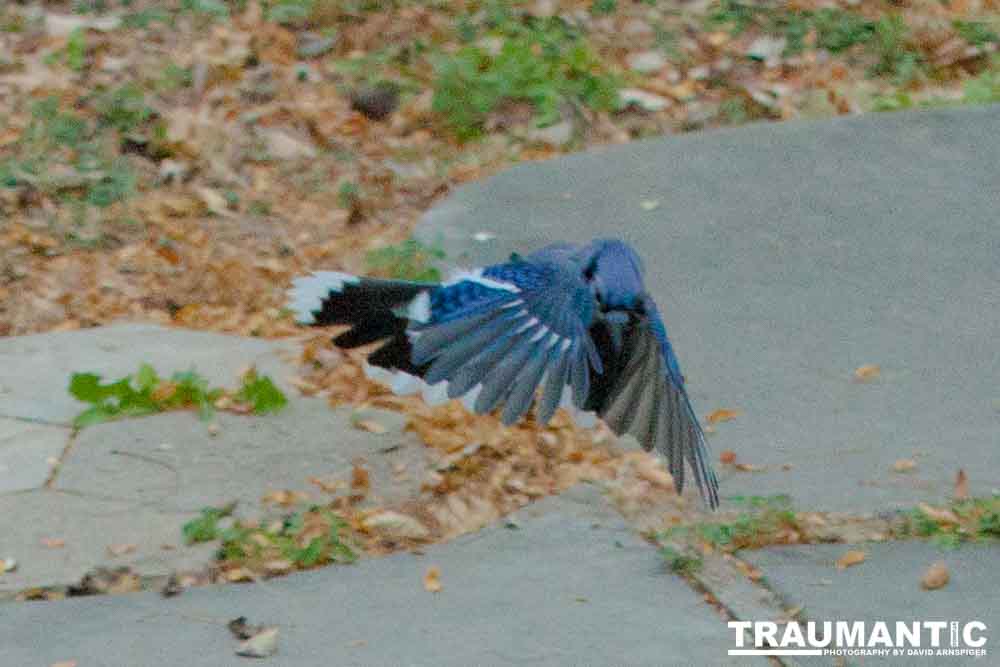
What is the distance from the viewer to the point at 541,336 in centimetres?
371

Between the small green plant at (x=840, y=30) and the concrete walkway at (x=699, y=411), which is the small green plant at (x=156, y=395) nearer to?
the concrete walkway at (x=699, y=411)

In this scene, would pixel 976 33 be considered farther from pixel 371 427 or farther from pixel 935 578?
pixel 935 578

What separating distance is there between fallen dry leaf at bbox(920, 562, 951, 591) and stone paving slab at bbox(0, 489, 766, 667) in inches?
17.7

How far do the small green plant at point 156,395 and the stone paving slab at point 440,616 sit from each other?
0.80 meters

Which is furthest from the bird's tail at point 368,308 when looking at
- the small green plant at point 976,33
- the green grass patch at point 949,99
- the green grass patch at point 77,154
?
the small green plant at point 976,33

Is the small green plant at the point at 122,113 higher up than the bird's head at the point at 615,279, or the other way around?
the small green plant at the point at 122,113

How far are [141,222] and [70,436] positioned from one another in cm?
156

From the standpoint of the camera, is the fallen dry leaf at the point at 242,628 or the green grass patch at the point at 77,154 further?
the green grass patch at the point at 77,154

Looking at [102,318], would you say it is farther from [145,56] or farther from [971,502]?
[971,502]

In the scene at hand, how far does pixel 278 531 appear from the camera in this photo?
3750mm

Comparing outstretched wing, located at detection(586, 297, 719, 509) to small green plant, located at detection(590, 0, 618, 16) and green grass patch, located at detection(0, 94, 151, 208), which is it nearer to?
green grass patch, located at detection(0, 94, 151, 208)

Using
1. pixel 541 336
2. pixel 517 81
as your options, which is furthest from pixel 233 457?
pixel 517 81

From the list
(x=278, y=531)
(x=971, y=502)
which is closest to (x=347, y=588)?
(x=278, y=531)

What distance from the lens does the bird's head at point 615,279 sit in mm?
3926
